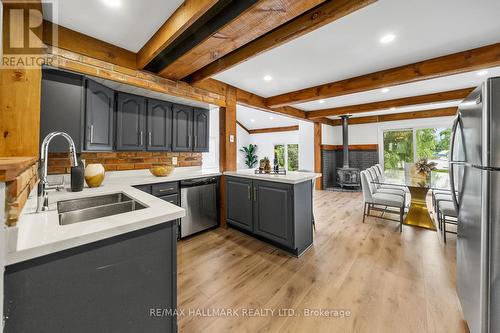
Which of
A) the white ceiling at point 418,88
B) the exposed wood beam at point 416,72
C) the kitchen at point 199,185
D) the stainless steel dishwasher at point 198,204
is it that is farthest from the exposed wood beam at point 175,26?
the white ceiling at point 418,88

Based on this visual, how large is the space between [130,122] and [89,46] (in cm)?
87

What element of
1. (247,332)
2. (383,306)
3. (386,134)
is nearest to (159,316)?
(247,332)

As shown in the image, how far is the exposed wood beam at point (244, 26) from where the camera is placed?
1.37 m

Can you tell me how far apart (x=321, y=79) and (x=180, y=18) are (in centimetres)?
240

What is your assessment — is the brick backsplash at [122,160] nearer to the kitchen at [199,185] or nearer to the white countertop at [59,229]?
the kitchen at [199,185]

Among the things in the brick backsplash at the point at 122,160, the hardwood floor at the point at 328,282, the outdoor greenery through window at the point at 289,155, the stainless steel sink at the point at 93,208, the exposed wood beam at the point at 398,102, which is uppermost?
the exposed wood beam at the point at 398,102

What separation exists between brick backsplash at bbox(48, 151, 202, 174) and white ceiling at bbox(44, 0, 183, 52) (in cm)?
135

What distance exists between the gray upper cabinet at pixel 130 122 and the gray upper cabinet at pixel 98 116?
0.09 meters

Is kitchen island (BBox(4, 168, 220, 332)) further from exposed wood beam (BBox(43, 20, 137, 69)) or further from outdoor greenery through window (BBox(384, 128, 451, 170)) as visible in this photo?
outdoor greenery through window (BBox(384, 128, 451, 170))

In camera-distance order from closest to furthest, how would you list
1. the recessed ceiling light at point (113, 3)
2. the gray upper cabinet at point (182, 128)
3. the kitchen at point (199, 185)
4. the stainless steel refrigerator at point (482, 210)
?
the kitchen at point (199, 185) → the stainless steel refrigerator at point (482, 210) → the recessed ceiling light at point (113, 3) → the gray upper cabinet at point (182, 128)

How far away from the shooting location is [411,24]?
72.1 inches

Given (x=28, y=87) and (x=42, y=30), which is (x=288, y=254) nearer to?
(x=28, y=87)

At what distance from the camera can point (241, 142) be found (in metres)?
9.34

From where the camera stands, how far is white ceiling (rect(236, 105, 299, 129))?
7.49m
